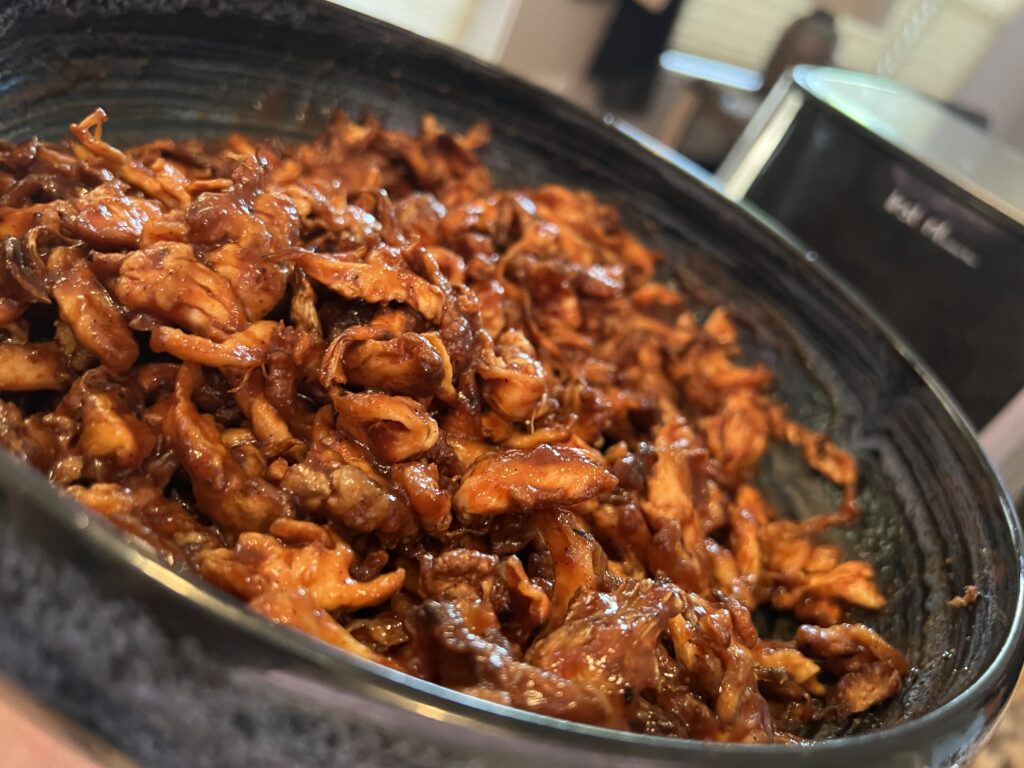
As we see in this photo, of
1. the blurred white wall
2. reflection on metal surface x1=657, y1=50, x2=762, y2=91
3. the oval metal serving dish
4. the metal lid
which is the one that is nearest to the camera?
the oval metal serving dish

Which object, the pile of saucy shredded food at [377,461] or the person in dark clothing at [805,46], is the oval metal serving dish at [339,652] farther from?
the person in dark clothing at [805,46]

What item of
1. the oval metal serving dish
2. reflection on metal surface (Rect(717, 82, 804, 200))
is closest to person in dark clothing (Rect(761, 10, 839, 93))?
reflection on metal surface (Rect(717, 82, 804, 200))

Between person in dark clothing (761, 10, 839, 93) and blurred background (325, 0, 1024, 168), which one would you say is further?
person in dark clothing (761, 10, 839, 93)

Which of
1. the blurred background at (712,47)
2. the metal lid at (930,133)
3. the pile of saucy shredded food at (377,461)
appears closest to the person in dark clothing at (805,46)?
the blurred background at (712,47)

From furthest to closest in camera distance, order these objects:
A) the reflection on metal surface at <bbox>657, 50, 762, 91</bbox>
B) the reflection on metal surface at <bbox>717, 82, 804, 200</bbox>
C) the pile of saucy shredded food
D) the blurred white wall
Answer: the blurred white wall → the reflection on metal surface at <bbox>657, 50, 762, 91</bbox> → the reflection on metal surface at <bbox>717, 82, 804, 200</bbox> → the pile of saucy shredded food

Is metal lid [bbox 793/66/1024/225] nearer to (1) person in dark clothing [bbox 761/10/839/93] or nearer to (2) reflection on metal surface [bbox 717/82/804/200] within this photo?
(2) reflection on metal surface [bbox 717/82/804/200]

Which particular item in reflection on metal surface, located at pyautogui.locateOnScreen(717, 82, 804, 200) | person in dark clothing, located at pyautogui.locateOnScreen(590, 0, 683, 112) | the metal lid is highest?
the metal lid
